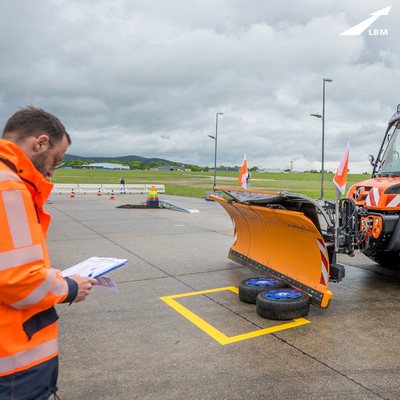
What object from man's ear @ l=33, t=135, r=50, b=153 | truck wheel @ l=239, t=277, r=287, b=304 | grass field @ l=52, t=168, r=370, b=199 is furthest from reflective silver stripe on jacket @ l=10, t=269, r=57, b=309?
grass field @ l=52, t=168, r=370, b=199

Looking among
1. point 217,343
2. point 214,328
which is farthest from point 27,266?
point 214,328

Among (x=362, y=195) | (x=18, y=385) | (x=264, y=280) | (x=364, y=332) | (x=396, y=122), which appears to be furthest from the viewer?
(x=396, y=122)

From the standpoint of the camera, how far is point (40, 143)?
1.79 m

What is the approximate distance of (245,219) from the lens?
22.9 ft

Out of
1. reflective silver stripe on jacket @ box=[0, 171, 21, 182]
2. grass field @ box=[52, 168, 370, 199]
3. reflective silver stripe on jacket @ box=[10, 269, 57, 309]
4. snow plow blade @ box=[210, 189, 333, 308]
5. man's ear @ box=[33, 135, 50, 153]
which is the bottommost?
grass field @ box=[52, 168, 370, 199]


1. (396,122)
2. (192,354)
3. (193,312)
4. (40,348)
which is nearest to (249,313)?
(193,312)

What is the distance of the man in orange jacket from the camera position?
1604mm

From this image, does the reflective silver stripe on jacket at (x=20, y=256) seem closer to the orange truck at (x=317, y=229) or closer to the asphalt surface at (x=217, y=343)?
the asphalt surface at (x=217, y=343)

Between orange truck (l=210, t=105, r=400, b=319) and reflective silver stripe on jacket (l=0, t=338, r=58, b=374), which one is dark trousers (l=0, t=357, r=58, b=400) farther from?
orange truck (l=210, t=105, r=400, b=319)

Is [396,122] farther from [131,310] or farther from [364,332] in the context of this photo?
[131,310]

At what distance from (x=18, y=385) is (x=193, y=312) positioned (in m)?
3.46

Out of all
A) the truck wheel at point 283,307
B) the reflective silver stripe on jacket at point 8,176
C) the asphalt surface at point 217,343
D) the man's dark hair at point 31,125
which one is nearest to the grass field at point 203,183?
the asphalt surface at point 217,343

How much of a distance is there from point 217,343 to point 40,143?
10.1 feet

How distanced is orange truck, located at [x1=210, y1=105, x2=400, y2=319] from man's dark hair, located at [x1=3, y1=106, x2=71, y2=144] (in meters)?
3.57
